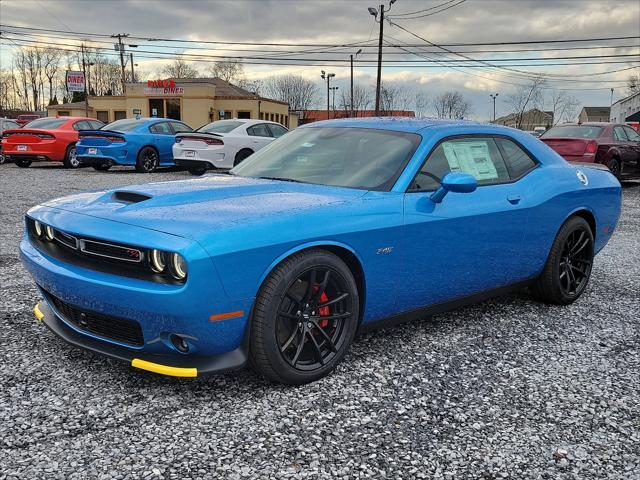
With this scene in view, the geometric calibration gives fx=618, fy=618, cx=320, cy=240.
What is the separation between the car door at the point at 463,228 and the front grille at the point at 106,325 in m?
1.49

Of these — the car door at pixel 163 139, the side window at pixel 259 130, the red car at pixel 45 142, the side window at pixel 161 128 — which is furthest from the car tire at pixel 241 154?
the red car at pixel 45 142

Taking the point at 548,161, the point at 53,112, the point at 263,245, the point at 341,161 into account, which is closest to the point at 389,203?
the point at 341,161

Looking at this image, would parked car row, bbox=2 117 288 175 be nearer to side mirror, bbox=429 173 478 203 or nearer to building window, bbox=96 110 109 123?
side mirror, bbox=429 173 478 203

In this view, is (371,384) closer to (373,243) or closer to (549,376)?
(373,243)

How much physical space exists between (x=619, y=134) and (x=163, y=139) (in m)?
10.9

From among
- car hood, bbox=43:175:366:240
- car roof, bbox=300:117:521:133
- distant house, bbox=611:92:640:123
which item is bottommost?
car hood, bbox=43:175:366:240

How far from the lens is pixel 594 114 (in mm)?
124875

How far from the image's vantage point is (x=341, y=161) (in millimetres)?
3805

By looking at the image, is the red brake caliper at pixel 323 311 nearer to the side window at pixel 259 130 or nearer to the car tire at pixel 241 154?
the car tire at pixel 241 154

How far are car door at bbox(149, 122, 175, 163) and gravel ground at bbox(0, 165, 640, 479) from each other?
11.8m

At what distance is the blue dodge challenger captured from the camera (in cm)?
270

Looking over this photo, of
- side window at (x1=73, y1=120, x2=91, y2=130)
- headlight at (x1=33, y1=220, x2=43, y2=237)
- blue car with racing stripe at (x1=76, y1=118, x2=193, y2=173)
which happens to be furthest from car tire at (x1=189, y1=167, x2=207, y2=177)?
headlight at (x1=33, y1=220, x2=43, y2=237)

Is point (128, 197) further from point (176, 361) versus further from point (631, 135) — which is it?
point (631, 135)

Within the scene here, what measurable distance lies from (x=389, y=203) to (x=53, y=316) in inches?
75.0
